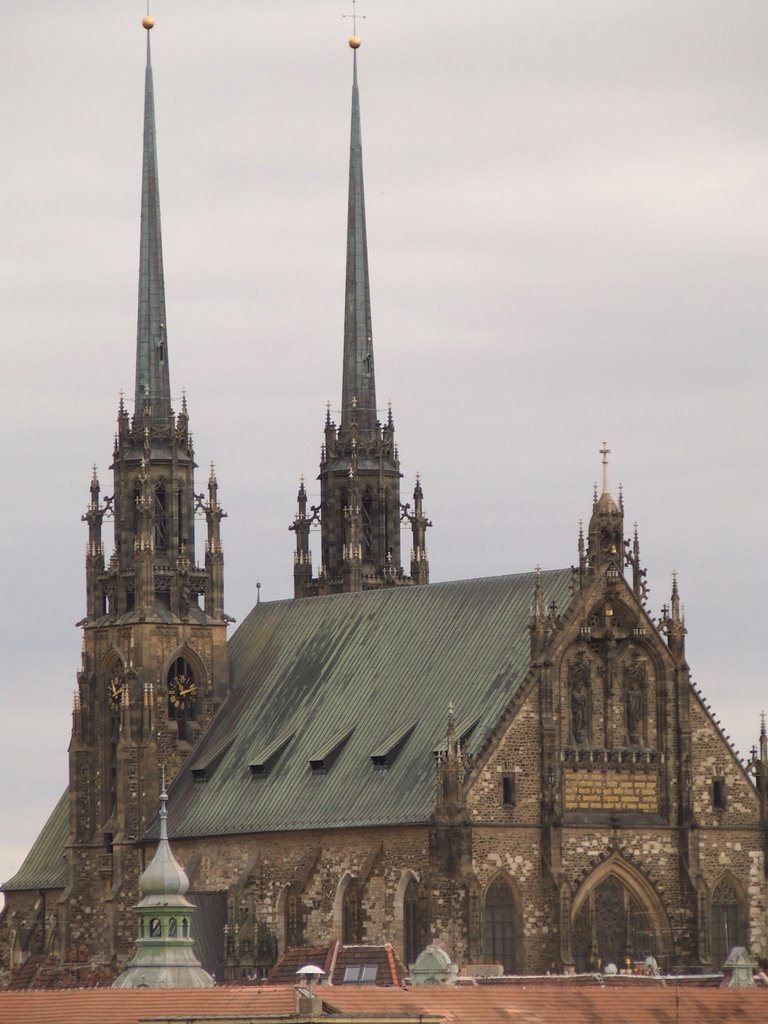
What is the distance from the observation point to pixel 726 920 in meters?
175

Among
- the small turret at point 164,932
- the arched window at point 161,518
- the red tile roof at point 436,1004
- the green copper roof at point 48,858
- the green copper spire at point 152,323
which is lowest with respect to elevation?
the red tile roof at point 436,1004

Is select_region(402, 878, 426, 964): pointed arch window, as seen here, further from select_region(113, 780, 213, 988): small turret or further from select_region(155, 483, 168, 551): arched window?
select_region(155, 483, 168, 551): arched window

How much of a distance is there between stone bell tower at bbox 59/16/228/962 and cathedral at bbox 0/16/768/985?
120 millimetres

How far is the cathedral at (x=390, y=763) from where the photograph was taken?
170 m

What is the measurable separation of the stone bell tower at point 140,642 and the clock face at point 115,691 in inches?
2.4

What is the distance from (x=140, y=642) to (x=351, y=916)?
1807cm

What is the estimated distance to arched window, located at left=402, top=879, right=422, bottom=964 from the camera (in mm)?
169125

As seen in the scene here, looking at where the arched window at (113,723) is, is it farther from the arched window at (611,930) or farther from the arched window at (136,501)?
the arched window at (611,930)

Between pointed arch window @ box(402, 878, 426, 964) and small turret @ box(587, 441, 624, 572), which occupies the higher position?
small turret @ box(587, 441, 624, 572)

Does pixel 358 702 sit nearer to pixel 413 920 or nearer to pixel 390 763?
pixel 390 763

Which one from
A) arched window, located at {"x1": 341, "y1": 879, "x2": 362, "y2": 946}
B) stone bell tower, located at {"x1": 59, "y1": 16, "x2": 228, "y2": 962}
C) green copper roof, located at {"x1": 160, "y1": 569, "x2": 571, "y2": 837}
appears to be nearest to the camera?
arched window, located at {"x1": 341, "y1": 879, "x2": 362, "y2": 946}

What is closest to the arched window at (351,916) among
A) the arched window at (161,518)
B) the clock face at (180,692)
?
the clock face at (180,692)

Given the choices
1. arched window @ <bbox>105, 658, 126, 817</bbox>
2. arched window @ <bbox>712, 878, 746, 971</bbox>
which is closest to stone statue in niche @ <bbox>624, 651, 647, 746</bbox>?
arched window @ <bbox>712, 878, 746, 971</bbox>

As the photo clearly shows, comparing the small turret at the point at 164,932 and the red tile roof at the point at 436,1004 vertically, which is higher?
the small turret at the point at 164,932
